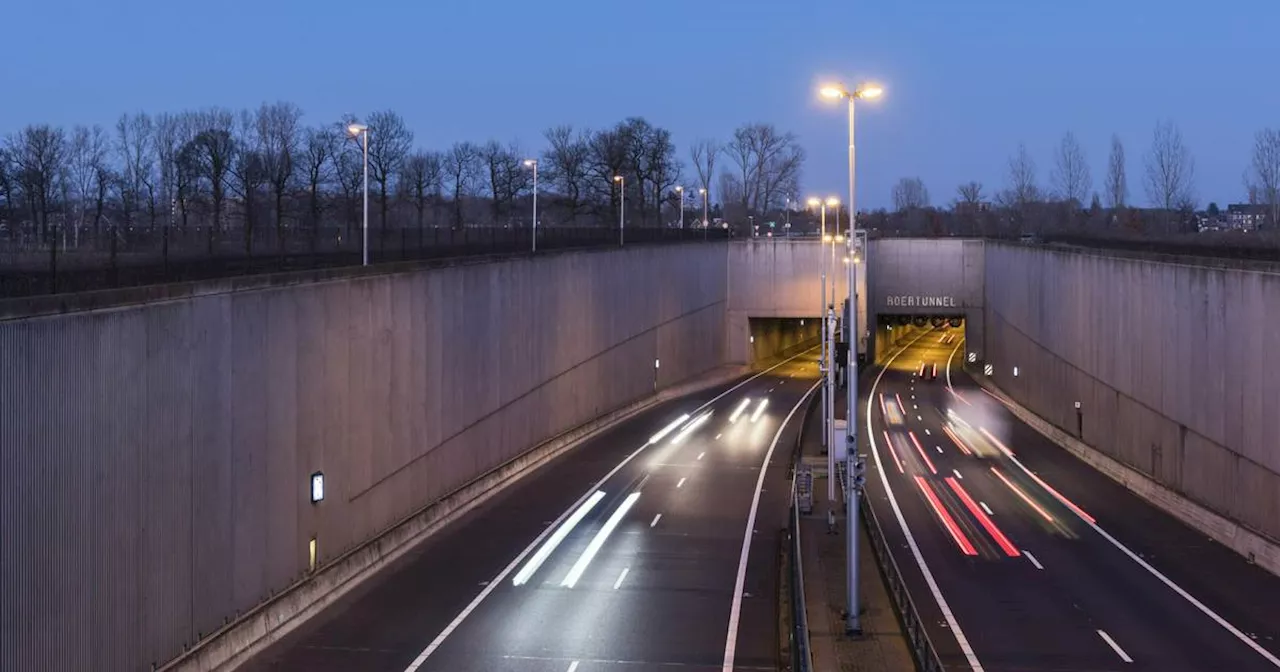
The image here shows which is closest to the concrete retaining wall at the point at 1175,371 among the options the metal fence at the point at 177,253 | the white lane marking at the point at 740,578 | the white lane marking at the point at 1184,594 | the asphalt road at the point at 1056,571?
the asphalt road at the point at 1056,571

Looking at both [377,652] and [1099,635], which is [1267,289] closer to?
[1099,635]

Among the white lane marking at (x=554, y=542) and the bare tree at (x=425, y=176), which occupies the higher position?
the bare tree at (x=425, y=176)

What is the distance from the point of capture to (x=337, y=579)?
24781 mm

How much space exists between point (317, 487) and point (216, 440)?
4.43 meters

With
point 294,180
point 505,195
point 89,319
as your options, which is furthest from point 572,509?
point 505,195

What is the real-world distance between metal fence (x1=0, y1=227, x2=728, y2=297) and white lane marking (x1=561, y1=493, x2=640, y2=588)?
859 cm

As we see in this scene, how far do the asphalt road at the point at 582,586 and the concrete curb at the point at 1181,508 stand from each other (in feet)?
34.5

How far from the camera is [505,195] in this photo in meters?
109

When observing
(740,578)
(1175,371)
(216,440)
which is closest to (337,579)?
(216,440)

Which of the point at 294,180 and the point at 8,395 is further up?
the point at 294,180

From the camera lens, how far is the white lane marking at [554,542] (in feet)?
89.1

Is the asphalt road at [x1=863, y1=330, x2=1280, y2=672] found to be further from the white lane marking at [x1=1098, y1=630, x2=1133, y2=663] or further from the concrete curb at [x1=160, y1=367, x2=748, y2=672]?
the concrete curb at [x1=160, y1=367, x2=748, y2=672]

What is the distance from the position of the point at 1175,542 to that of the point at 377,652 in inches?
802

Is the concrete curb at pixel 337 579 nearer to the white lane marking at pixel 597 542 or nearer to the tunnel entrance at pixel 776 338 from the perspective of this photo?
the white lane marking at pixel 597 542
